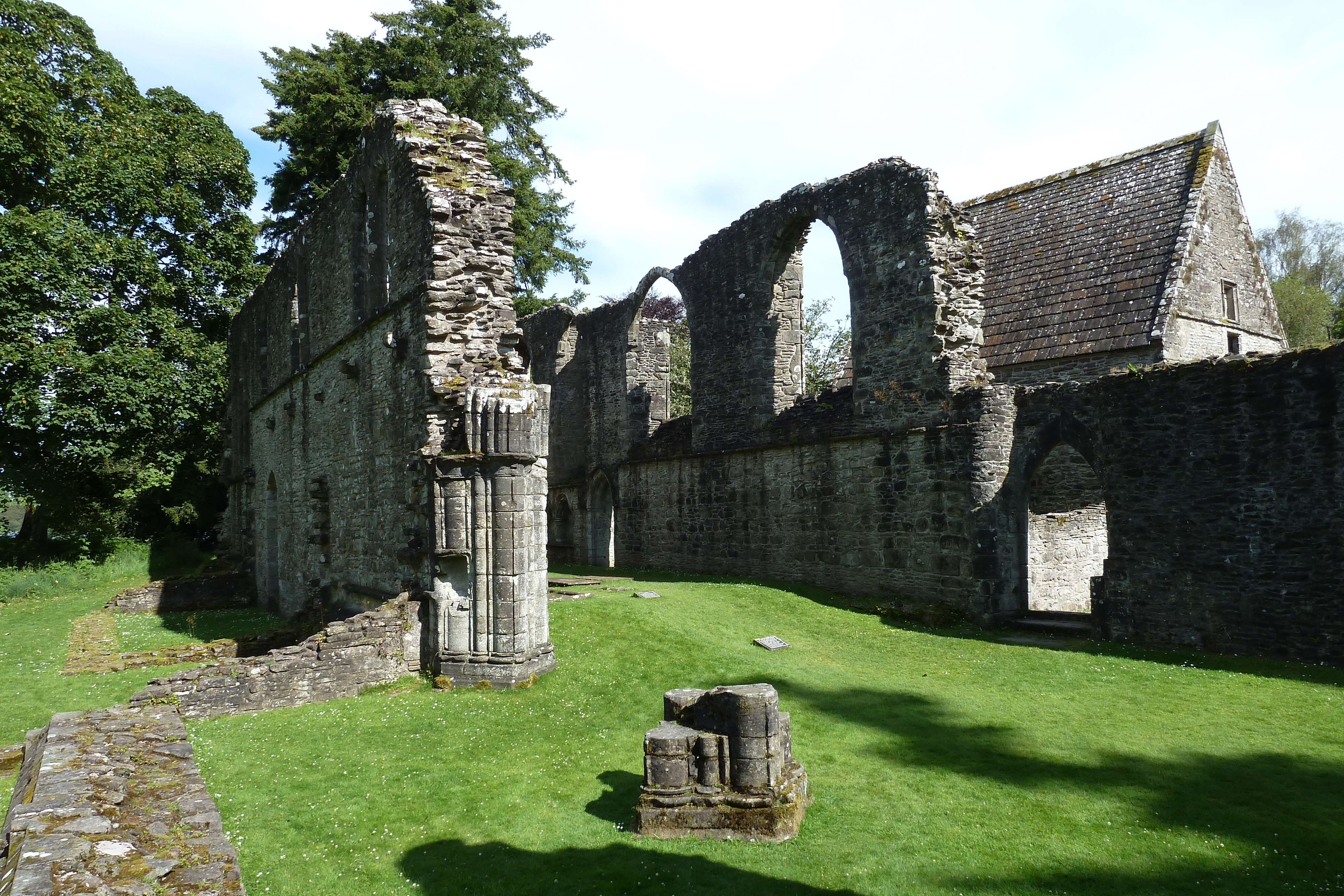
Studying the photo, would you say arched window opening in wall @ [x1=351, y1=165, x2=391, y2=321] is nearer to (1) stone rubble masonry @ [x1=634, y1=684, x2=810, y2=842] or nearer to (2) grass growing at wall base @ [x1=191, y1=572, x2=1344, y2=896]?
(2) grass growing at wall base @ [x1=191, y1=572, x2=1344, y2=896]

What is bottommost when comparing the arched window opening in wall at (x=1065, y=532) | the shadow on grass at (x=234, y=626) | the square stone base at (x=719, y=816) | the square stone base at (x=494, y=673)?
the shadow on grass at (x=234, y=626)

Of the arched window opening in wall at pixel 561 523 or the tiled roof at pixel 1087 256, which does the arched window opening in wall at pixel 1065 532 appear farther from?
the arched window opening in wall at pixel 561 523

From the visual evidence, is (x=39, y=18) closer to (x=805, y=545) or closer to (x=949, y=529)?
(x=805, y=545)

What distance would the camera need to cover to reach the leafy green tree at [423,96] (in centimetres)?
2431

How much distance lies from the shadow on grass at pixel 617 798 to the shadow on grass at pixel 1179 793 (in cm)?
216

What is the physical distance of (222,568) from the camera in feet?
71.5

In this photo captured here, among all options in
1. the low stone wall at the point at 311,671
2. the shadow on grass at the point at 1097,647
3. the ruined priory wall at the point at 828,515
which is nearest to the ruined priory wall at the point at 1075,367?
the ruined priory wall at the point at 828,515

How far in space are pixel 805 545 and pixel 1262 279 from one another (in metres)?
11.7

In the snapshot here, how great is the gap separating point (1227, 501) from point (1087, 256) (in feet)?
26.1

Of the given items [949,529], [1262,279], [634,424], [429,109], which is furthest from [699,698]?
[1262,279]

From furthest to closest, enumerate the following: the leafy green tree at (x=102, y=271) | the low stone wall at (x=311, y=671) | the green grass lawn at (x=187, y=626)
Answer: the leafy green tree at (x=102, y=271), the green grass lawn at (x=187, y=626), the low stone wall at (x=311, y=671)

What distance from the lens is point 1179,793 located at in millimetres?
6090

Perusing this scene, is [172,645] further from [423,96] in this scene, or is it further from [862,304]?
[423,96]

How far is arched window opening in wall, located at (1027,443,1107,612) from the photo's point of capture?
14.5 meters
